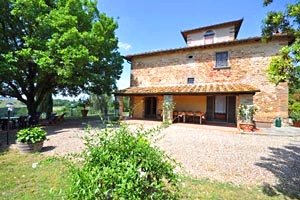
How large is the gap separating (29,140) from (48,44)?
637cm

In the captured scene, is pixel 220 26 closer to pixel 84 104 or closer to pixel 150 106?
pixel 150 106

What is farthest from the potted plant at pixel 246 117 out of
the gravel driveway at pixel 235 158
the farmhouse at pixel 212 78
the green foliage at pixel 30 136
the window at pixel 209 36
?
the green foliage at pixel 30 136

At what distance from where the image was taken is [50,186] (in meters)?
4.00

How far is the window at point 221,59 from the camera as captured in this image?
48.8 feet

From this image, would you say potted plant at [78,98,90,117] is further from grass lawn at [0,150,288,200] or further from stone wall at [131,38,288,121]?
grass lawn at [0,150,288,200]

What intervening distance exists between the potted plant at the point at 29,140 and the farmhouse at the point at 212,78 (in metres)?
6.91

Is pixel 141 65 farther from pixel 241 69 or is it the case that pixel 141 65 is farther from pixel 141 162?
pixel 141 162

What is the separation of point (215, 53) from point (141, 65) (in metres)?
7.28

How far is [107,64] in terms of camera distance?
1574cm

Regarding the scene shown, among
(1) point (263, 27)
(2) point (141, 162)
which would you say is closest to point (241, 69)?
(1) point (263, 27)

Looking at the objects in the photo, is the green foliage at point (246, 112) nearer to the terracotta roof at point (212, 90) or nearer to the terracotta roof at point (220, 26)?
the terracotta roof at point (212, 90)

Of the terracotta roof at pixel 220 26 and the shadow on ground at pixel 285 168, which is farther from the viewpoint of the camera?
the terracotta roof at pixel 220 26

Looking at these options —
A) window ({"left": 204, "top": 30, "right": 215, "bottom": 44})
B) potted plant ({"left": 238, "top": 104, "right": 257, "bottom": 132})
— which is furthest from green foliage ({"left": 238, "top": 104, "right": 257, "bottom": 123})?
window ({"left": 204, "top": 30, "right": 215, "bottom": 44})

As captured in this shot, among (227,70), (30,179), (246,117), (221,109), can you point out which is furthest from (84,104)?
(30,179)
